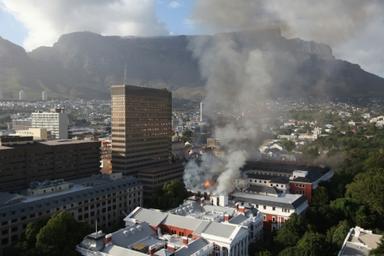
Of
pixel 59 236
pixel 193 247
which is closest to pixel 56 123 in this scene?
pixel 59 236

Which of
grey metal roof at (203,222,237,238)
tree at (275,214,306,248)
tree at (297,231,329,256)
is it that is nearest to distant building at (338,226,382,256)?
tree at (297,231,329,256)

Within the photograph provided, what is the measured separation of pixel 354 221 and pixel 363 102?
67301 millimetres

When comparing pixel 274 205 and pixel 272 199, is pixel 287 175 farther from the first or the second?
pixel 274 205

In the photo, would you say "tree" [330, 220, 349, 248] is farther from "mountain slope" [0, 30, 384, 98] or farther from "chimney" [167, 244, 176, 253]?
"mountain slope" [0, 30, 384, 98]

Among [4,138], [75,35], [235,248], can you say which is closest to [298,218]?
[235,248]

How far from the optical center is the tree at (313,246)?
55.5 feet

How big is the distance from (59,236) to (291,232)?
1170 centimetres

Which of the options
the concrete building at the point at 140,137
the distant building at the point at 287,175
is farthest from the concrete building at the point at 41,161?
the distant building at the point at 287,175

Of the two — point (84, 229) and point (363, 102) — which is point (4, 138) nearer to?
point (84, 229)

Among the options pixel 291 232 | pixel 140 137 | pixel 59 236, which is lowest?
pixel 291 232

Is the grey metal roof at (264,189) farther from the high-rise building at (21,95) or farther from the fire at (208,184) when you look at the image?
the high-rise building at (21,95)

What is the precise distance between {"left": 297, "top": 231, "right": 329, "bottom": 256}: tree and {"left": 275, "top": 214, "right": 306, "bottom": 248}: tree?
5.88 ft

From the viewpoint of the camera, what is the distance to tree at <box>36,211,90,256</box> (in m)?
17.4

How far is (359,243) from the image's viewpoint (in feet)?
60.6
